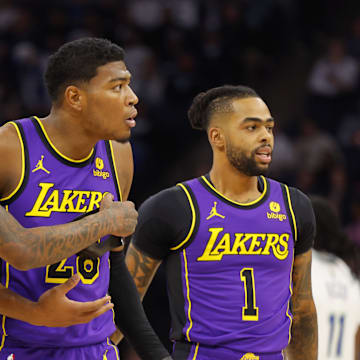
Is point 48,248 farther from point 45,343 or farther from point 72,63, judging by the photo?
point 72,63

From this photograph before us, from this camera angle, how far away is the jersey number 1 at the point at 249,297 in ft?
13.4

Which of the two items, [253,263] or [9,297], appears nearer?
[9,297]

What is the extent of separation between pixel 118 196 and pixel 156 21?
8934mm

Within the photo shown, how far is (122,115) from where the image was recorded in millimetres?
3529

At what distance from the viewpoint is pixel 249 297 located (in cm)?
412

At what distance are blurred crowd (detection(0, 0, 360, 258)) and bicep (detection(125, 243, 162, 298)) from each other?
16.9 ft

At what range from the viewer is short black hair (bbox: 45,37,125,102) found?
353cm

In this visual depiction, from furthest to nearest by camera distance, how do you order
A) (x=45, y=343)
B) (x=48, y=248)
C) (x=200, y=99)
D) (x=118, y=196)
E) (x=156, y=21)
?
1. (x=156, y=21)
2. (x=200, y=99)
3. (x=118, y=196)
4. (x=45, y=343)
5. (x=48, y=248)

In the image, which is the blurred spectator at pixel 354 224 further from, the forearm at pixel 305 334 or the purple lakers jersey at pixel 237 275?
the purple lakers jersey at pixel 237 275

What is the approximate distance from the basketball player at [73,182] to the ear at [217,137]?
80 cm

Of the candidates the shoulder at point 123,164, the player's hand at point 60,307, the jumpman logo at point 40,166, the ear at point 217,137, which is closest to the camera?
the player's hand at point 60,307

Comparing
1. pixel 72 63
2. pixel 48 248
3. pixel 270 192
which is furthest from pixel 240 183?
pixel 48 248

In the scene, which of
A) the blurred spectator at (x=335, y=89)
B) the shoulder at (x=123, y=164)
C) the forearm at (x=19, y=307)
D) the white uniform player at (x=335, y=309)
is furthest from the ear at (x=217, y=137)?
the blurred spectator at (x=335, y=89)

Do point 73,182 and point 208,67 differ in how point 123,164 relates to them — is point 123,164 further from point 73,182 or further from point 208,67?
point 208,67
